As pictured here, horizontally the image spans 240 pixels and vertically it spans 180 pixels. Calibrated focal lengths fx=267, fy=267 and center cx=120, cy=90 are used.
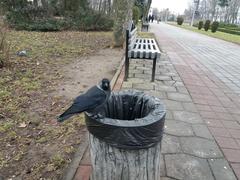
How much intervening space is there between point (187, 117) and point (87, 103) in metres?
2.32

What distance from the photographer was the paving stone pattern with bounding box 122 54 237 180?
2561 millimetres

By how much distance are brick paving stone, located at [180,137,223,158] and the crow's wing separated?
1473mm

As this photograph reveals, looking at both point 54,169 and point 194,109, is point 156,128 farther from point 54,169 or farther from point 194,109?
point 194,109

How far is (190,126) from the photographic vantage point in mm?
3541

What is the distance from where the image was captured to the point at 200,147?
3.02m

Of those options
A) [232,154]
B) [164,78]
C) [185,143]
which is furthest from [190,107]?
[164,78]

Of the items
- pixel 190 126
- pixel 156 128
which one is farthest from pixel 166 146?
pixel 156 128

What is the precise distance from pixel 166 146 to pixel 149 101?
949 mm

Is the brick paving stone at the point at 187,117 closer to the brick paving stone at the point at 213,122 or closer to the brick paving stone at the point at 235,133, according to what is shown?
the brick paving stone at the point at 213,122

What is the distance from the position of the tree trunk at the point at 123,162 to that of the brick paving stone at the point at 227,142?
1.41 m

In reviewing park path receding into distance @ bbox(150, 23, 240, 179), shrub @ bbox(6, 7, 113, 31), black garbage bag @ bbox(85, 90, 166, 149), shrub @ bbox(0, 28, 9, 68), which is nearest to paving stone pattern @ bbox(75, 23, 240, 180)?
park path receding into distance @ bbox(150, 23, 240, 179)

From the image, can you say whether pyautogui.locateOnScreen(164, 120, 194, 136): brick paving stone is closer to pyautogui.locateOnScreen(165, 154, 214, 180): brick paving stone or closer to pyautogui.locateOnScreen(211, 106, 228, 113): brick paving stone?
pyautogui.locateOnScreen(165, 154, 214, 180): brick paving stone

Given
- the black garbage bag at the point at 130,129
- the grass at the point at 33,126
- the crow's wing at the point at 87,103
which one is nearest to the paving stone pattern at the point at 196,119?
the grass at the point at 33,126

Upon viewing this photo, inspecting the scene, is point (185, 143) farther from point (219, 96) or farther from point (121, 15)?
point (121, 15)
